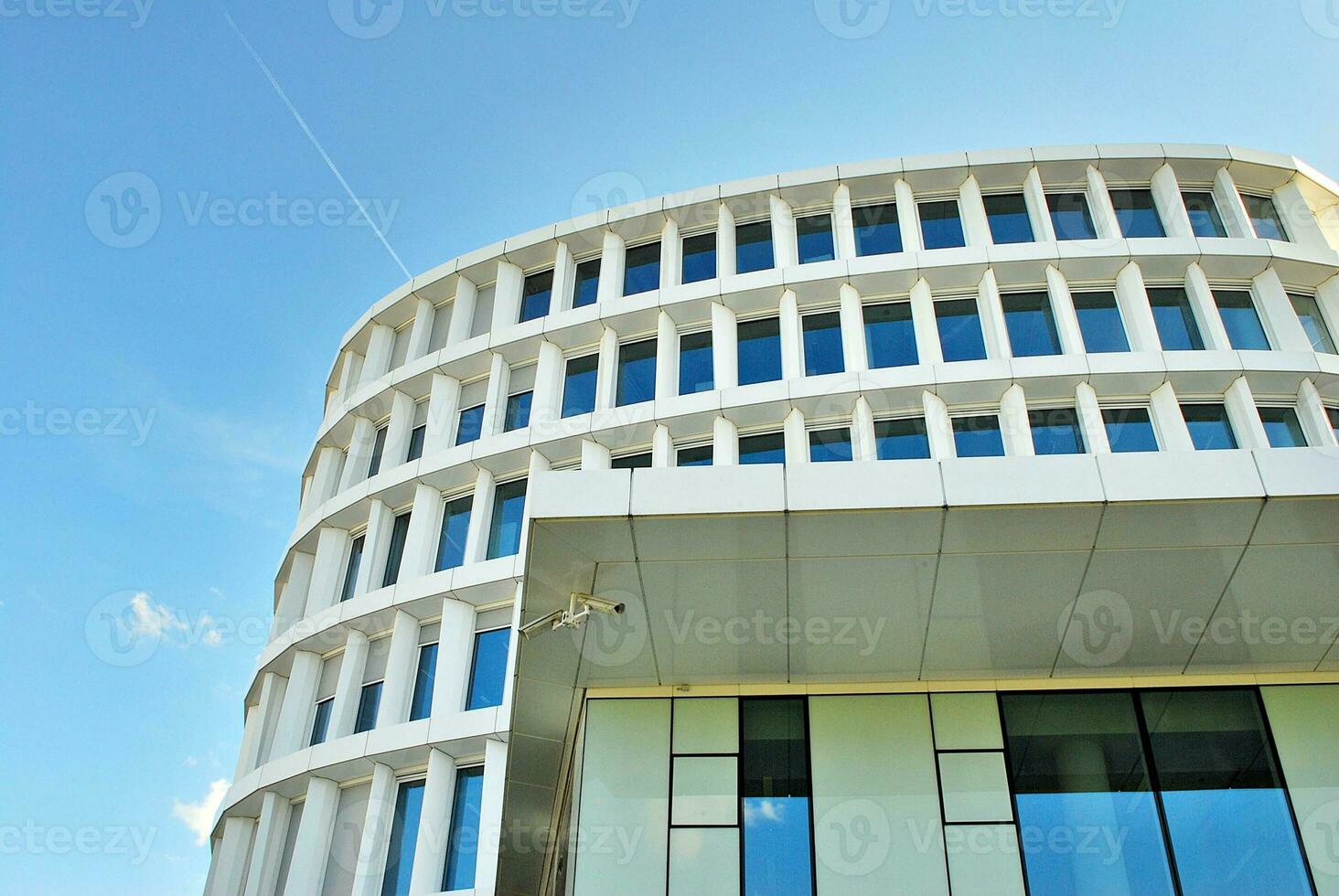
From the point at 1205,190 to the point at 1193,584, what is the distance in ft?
49.0

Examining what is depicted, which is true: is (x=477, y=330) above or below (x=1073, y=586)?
above

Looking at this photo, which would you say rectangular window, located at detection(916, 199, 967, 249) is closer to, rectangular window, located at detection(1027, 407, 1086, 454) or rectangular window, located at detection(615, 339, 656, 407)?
rectangular window, located at detection(1027, 407, 1086, 454)

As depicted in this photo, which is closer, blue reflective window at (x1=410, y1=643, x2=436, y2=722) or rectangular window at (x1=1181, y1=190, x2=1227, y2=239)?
blue reflective window at (x1=410, y1=643, x2=436, y2=722)

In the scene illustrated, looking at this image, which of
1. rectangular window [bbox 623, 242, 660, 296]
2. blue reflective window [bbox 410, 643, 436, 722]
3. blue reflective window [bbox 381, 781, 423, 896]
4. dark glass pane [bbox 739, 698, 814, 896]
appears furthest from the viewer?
rectangular window [bbox 623, 242, 660, 296]

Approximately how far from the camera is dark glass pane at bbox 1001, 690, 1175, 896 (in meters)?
11.9

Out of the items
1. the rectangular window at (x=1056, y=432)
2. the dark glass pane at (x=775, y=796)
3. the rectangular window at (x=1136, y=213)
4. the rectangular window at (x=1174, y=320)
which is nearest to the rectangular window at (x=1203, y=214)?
the rectangular window at (x=1136, y=213)

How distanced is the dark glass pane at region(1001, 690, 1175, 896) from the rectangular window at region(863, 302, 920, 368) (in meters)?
9.67

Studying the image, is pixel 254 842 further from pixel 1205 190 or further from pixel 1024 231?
pixel 1205 190

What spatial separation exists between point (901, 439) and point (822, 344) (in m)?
2.80

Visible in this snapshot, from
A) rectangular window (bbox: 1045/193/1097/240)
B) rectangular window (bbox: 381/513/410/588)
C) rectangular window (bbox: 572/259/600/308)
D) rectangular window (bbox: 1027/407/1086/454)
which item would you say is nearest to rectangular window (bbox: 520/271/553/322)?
rectangular window (bbox: 572/259/600/308)

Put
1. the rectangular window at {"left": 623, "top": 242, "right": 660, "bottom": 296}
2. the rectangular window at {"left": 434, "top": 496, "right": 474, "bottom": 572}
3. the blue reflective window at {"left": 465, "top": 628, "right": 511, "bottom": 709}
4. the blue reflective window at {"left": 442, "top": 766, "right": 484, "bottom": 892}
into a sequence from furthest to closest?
the rectangular window at {"left": 623, "top": 242, "right": 660, "bottom": 296} < the rectangular window at {"left": 434, "top": 496, "right": 474, "bottom": 572} < the blue reflective window at {"left": 465, "top": 628, "right": 511, "bottom": 709} < the blue reflective window at {"left": 442, "top": 766, "right": 484, "bottom": 892}

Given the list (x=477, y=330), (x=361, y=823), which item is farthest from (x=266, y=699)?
(x=477, y=330)

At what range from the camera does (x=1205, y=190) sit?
76.8 ft

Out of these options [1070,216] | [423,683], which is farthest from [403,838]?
[1070,216]
